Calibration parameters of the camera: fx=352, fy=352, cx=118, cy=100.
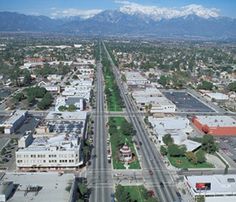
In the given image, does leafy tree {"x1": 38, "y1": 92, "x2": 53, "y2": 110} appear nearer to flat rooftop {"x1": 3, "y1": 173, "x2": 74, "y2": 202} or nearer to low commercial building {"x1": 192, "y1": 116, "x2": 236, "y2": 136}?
low commercial building {"x1": 192, "y1": 116, "x2": 236, "y2": 136}

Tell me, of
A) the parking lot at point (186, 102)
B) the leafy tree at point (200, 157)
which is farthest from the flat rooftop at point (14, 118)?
the parking lot at point (186, 102)

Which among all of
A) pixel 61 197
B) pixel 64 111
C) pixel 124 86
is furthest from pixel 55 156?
pixel 124 86

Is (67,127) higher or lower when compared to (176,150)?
higher

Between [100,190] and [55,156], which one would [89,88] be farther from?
[100,190]

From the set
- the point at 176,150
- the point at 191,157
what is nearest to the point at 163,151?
the point at 176,150

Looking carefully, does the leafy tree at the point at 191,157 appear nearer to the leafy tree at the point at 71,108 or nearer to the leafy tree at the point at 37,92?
the leafy tree at the point at 71,108

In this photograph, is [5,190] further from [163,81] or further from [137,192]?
[163,81]
